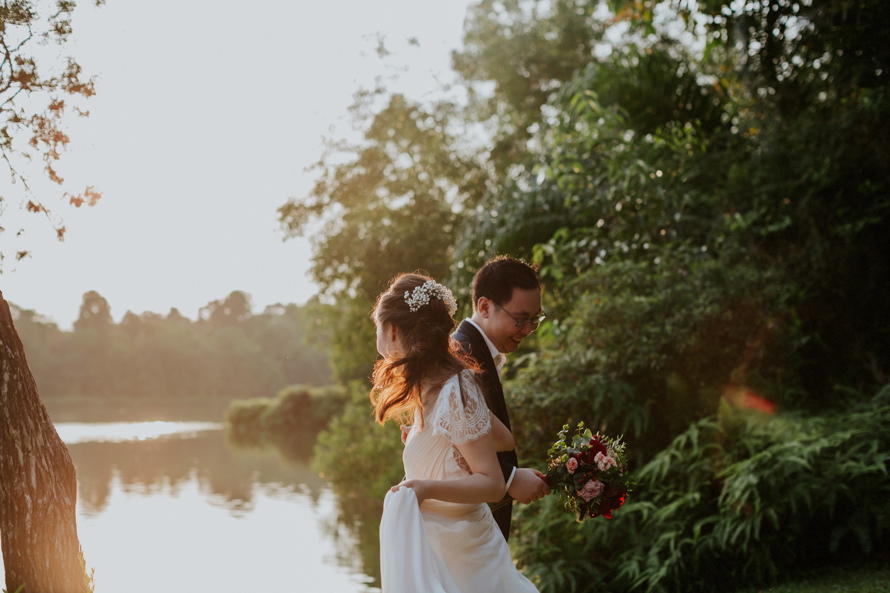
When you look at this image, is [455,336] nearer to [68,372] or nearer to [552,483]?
[552,483]

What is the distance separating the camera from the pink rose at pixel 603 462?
277 centimetres

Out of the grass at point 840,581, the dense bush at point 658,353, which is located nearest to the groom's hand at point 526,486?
the grass at point 840,581

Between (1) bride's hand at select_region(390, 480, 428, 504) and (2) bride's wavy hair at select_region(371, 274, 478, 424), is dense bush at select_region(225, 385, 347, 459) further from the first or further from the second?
(1) bride's hand at select_region(390, 480, 428, 504)

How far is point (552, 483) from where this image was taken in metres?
2.83

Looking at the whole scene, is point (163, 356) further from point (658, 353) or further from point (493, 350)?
point (493, 350)

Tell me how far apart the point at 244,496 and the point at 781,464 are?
13379mm

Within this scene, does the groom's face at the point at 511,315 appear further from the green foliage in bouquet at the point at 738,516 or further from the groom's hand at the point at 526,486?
the green foliage in bouquet at the point at 738,516

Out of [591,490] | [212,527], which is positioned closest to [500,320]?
[591,490]

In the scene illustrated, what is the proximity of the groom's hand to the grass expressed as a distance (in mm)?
3357

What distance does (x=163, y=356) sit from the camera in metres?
61.8

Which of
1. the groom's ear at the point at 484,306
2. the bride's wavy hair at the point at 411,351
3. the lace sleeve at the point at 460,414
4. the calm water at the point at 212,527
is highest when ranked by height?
the groom's ear at the point at 484,306

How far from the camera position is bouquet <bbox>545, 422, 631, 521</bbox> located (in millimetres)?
2768

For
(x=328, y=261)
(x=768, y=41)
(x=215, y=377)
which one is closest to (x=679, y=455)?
(x=768, y=41)

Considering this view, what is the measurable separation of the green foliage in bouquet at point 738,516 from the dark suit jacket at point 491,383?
333 cm
